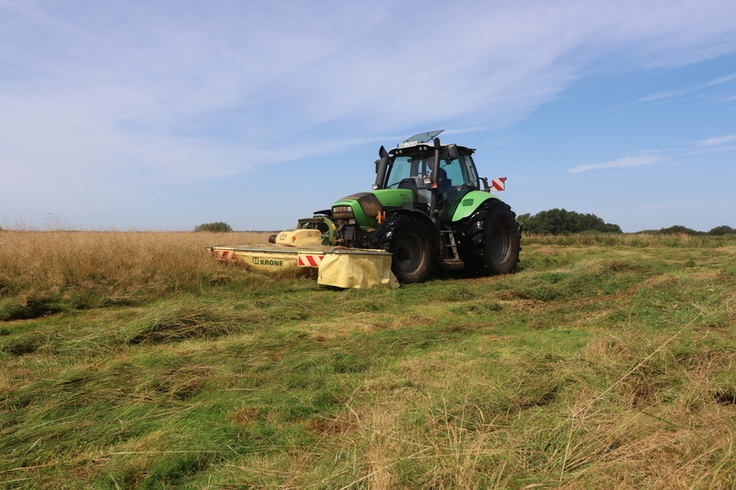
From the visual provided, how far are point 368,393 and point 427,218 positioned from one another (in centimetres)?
543

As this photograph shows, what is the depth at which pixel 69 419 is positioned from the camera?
2.47m

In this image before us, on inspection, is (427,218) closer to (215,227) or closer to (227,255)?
(227,255)

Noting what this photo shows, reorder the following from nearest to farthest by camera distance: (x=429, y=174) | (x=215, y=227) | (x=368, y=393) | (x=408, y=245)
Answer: (x=368, y=393)
(x=408, y=245)
(x=429, y=174)
(x=215, y=227)

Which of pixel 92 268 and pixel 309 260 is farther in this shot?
pixel 309 260

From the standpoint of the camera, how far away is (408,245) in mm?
7867

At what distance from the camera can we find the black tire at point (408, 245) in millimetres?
7336

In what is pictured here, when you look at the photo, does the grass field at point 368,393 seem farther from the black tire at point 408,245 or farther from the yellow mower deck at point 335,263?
the black tire at point 408,245

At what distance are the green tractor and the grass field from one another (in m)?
2.03

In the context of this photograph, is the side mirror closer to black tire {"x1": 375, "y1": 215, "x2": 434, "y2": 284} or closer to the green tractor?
the green tractor

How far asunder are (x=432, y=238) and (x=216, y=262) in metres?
3.32

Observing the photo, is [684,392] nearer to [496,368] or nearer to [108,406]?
[496,368]

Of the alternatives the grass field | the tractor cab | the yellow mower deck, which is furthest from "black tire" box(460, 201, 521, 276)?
the grass field

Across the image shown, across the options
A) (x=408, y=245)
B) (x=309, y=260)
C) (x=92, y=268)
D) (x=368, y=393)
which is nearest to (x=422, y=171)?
(x=408, y=245)

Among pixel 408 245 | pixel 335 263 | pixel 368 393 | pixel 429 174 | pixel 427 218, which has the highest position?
pixel 429 174
